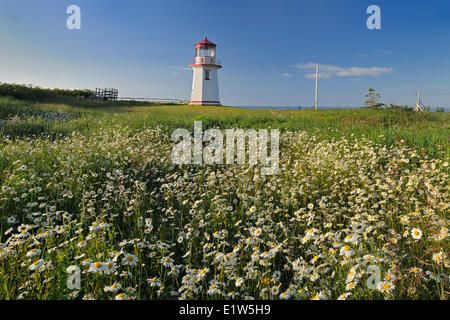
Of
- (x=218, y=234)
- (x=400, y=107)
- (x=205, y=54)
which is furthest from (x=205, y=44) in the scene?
(x=218, y=234)

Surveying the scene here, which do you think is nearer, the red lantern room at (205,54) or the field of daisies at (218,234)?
the field of daisies at (218,234)

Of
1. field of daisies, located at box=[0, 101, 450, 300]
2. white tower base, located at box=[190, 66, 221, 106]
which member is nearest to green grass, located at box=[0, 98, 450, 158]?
field of daisies, located at box=[0, 101, 450, 300]

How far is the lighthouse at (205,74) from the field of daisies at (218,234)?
127ft

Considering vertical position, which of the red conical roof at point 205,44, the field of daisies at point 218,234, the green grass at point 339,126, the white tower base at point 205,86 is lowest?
the field of daisies at point 218,234

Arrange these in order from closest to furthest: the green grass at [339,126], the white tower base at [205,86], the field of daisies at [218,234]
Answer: the field of daisies at [218,234]
the green grass at [339,126]
the white tower base at [205,86]

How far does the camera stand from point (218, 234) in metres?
3.18

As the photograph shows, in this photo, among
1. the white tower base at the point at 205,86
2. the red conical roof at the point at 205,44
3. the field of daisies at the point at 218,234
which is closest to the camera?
the field of daisies at the point at 218,234

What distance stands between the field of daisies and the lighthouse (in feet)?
127

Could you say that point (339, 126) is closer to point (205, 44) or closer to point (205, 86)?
point (205, 86)

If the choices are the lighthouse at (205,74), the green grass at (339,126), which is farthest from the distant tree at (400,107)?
the lighthouse at (205,74)

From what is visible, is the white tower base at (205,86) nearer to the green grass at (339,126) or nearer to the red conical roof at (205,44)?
the red conical roof at (205,44)

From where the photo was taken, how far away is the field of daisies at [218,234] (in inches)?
101

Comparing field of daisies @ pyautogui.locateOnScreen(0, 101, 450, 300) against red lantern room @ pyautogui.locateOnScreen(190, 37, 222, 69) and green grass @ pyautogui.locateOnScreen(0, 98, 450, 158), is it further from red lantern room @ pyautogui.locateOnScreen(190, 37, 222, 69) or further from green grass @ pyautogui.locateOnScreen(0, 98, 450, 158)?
red lantern room @ pyautogui.locateOnScreen(190, 37, 222, 69)
